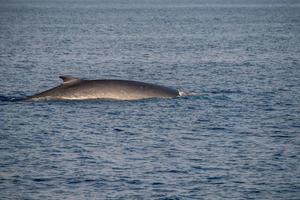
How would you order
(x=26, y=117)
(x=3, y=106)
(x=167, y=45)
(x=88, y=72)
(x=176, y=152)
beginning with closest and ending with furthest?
1. (x=176, y=152)
2. (x=26, y=117)
3. (x=3, y=106)
4. (x=88, y=72)
5. (x=167, y=45)

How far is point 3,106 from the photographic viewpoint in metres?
34.1

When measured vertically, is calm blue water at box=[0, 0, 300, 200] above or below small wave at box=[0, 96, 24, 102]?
below

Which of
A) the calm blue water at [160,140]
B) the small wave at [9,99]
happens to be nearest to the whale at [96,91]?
the calm blue water at [160,140]

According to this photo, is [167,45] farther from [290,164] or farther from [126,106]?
[290,164]

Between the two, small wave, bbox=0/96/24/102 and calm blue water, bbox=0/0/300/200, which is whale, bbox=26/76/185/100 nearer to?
calm blue water, bbox=0/0/300/200

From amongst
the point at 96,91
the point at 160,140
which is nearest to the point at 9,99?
the point at 96,91

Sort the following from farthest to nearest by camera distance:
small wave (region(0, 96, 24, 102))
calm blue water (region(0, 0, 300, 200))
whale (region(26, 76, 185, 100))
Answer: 1. small wave (region(0, 96, 24, 102))
2. whale (region(26, 76, 185, 100))
3. calm blue water (region(0, 0, 300, 200))

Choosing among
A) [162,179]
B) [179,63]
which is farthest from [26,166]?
[179,63]

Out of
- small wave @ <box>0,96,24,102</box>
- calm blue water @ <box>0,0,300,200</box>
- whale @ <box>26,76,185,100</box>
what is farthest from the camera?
small wave @ <box>0,96,24,102</box>

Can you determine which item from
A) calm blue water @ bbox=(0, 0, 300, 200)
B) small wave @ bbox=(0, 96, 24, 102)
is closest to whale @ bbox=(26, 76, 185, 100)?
calm blue water @ bbox=(0, 0, 300, 200)

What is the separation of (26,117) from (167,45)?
48.2 m

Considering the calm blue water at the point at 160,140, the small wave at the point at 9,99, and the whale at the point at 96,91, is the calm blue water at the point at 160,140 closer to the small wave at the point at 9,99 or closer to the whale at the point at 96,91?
the small wave at the point at 9,99

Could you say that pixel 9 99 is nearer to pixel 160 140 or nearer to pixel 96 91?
pixel 96 91

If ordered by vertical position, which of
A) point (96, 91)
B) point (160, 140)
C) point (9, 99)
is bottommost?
point (160, 140)
